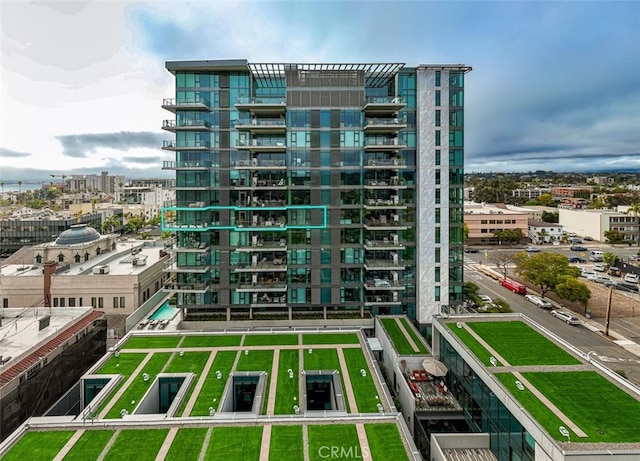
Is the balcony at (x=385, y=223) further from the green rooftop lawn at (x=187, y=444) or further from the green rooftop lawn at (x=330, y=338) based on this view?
the green rooftop lawn at (x=187, y=444)

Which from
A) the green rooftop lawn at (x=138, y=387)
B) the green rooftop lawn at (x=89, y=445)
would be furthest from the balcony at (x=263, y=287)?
the green rooftop lawn at (x=89, y=445)

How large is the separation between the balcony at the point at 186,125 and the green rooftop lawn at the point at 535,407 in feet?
112

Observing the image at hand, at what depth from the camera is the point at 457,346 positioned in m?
26.6

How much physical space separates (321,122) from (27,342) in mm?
32007

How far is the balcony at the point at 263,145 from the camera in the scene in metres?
36.7

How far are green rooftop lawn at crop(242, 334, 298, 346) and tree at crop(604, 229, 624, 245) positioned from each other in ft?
300

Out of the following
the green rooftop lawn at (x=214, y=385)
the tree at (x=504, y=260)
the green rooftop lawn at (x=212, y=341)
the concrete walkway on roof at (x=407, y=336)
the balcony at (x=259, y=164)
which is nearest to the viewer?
the green rooftop lawn at (x=214, y=385)

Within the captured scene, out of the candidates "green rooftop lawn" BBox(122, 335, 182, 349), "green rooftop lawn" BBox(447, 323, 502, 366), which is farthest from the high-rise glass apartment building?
"green rooftop lawn" BBox(447, 323, 502, 366)

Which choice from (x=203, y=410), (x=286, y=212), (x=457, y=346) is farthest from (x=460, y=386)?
(x=286, y=212)

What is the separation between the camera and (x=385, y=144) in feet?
123

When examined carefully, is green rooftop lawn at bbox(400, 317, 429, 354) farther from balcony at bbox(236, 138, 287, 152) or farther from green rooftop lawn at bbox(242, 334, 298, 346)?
balcony at bbox(236, 138, 287, 152)

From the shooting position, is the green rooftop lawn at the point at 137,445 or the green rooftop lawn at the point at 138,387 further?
the green rooftop lawn at the point at 138,387

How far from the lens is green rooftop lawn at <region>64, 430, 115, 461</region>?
17875 millimetres

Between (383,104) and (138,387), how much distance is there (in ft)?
109
